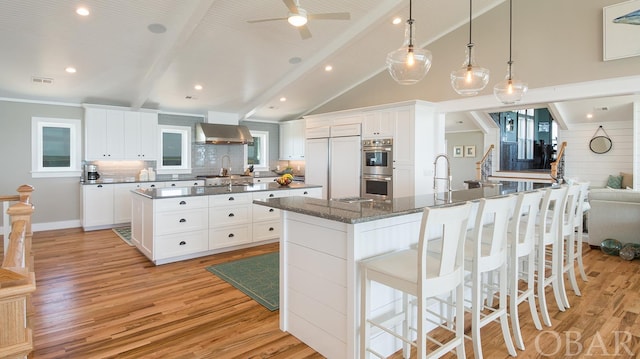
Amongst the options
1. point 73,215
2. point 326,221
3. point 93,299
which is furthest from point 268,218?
point 73,215

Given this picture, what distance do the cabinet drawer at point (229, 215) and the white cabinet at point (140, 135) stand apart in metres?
3.30

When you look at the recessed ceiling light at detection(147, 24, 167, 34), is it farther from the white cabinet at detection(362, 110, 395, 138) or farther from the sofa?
the sofa

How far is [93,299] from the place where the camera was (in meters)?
3.25

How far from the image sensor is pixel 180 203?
435 cm

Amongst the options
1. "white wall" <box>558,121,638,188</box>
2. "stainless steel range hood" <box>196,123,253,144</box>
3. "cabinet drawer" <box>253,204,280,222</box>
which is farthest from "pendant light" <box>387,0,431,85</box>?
"white wall" <box>558,121,638,188</box>

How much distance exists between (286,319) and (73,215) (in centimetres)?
587

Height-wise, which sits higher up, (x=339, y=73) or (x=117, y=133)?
(x=339, y=73)

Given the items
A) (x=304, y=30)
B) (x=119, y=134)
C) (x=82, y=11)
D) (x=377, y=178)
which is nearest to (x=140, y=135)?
(x=119, y=134)

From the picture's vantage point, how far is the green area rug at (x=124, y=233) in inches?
216

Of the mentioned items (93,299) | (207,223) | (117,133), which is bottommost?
(93,299)

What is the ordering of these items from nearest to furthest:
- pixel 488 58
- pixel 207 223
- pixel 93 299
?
pixel 93 299, pixel 207 223, pixel 488 58

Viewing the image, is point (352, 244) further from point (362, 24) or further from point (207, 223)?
point (362, 24)

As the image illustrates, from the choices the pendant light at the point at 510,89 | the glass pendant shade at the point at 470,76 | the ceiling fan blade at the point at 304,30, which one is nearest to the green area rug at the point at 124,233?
the ceiling fan blade at the point at 304,30

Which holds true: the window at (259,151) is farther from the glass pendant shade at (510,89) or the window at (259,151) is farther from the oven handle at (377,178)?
the glass pendant shade at (510,89)
